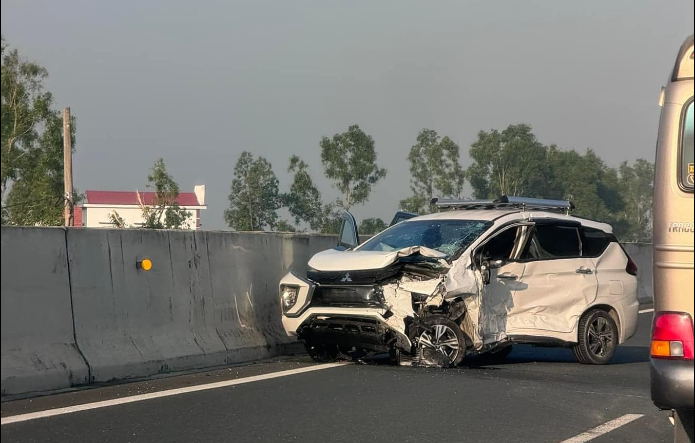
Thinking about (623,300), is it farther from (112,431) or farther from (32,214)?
(32,214)

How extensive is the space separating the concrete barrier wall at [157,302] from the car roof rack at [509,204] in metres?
1.92

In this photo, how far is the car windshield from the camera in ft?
36.0

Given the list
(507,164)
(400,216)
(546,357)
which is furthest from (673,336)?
(507,164)

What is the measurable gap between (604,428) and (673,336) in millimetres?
2105

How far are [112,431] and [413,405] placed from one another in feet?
8.49

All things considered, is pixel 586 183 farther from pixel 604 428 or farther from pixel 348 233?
pixel 604 428

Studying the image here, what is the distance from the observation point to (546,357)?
12297 mm

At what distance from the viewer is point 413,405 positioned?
8.07 m

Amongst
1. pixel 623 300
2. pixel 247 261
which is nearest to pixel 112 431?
pixel 247 261

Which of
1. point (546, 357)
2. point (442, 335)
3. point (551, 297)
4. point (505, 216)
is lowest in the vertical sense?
point (546, 357)

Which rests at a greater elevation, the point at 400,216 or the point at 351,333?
the point at 400,216

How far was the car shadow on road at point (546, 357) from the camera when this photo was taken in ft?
38.1

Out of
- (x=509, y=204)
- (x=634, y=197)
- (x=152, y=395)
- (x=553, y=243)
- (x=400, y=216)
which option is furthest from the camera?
(x=634, y=197)

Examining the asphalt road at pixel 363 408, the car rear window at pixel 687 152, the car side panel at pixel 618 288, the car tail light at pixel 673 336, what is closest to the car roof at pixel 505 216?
the car side panel at pixel 618 288
